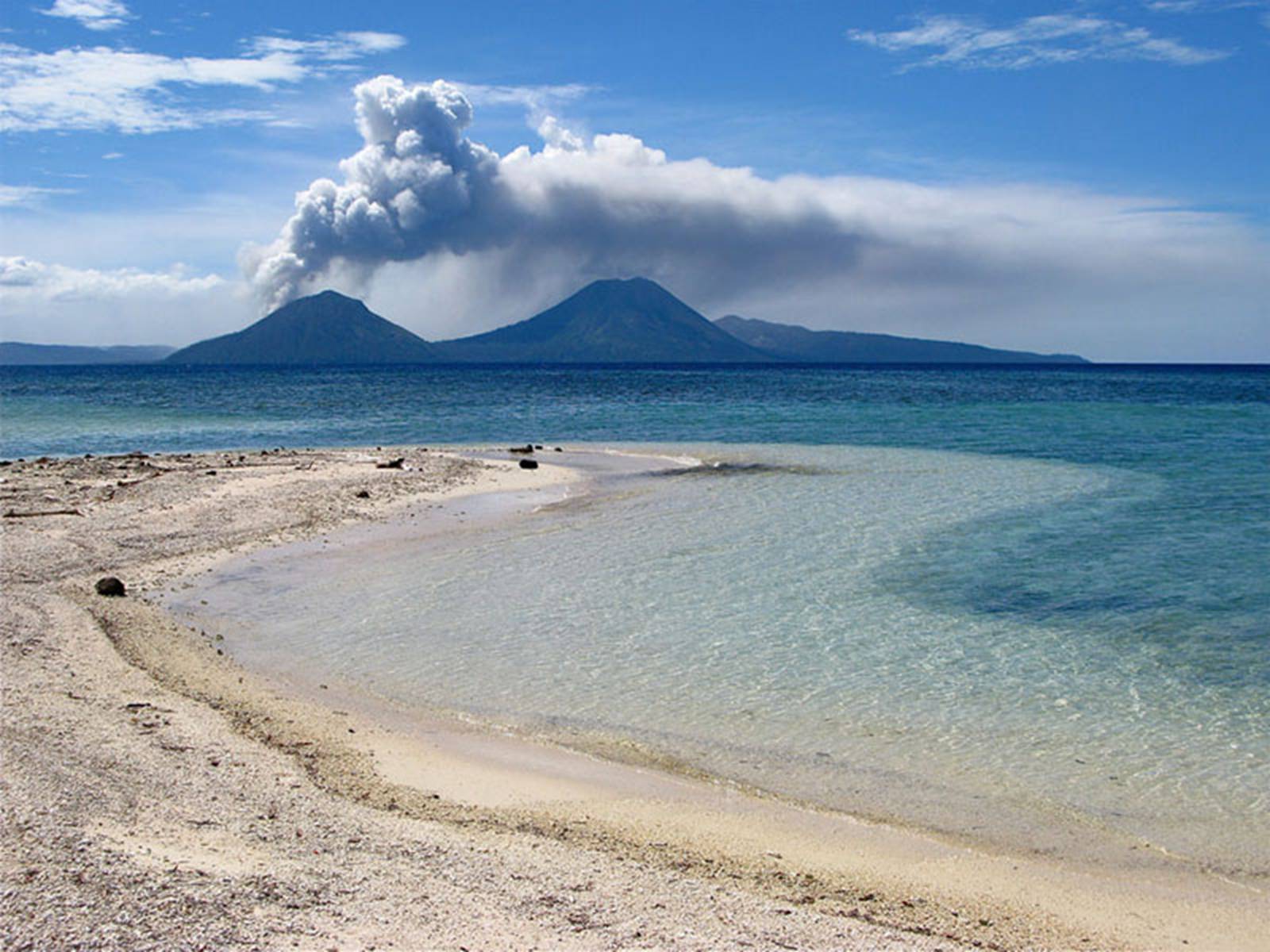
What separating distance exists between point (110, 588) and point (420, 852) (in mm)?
10922

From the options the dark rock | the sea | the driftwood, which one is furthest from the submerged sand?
the driftwood

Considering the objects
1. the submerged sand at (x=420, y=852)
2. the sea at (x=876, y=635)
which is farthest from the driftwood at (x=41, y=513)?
the submerged sand at (x=420, y=852)

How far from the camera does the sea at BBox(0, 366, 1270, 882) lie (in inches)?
399

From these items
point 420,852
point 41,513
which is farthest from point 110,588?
point 420,852

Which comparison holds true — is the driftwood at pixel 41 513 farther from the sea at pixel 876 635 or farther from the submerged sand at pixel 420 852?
the submerged sand at pixel 420 852

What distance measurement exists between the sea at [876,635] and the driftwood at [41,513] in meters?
6.02

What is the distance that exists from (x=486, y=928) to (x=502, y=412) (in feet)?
220

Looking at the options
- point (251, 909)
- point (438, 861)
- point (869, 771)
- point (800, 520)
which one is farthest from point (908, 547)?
point (251, 909)

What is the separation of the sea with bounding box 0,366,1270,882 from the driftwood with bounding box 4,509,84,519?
6.02m

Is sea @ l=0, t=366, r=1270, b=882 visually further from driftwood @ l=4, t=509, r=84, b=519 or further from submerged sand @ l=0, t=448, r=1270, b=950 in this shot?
driftwood @ l=4, t=509, r=84, b=519

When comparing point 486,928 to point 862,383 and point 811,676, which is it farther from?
Answer: point 862,383

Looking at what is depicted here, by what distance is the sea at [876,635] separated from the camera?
1013 centimetres

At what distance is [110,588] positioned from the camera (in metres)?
16.5

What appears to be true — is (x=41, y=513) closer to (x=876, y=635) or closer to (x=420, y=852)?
(x=876, y=635)
